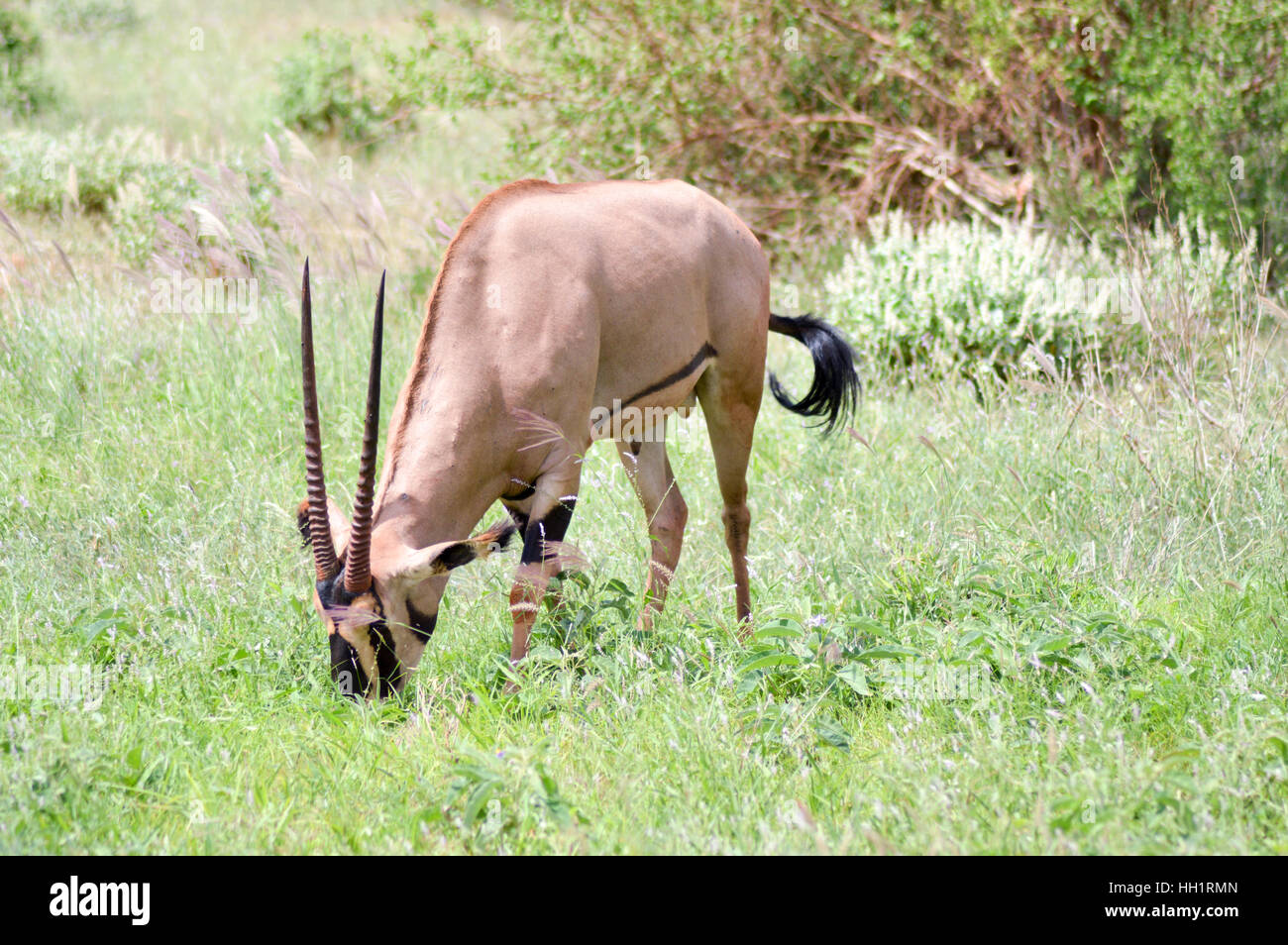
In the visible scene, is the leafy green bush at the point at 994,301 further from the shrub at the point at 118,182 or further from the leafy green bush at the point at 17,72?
the leafy green bush at the point at 17,72

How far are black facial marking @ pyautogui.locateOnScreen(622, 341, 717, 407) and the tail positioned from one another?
608 millimetres

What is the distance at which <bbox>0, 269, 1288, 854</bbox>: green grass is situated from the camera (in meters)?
2.87

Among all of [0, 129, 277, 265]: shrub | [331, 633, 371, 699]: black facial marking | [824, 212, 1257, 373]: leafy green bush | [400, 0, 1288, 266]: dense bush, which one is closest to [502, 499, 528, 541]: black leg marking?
[331, 633, 371, 699]: black facial marking

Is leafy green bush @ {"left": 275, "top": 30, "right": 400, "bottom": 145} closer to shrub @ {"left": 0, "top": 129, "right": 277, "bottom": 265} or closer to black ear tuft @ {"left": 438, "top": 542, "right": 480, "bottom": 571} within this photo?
shrub @ {"left": 0, "top": 129, "right": 277, "bottom": 265}

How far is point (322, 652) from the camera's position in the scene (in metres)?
4.04

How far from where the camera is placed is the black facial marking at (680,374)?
4527 millimetres

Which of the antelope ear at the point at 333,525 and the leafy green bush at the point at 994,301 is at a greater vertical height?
the leafy green bush at the point at 994,301

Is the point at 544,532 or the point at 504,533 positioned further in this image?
the point at 544,532

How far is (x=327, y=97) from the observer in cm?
1445

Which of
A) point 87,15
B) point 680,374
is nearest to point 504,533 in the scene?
point 680,374

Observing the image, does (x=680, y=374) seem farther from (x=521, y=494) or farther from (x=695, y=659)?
(x=695, y=659)

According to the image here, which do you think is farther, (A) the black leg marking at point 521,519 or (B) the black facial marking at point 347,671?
(A) the black leg marking at point 521,519

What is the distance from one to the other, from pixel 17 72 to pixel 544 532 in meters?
13.0

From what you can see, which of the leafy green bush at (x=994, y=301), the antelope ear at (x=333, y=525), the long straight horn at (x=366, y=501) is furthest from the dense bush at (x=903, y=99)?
the long straight horn at (x=366, y=501)
